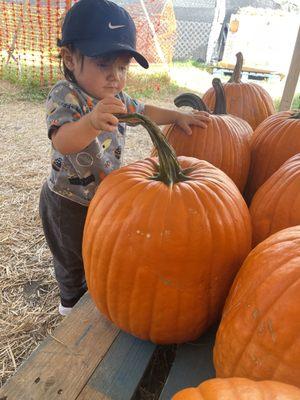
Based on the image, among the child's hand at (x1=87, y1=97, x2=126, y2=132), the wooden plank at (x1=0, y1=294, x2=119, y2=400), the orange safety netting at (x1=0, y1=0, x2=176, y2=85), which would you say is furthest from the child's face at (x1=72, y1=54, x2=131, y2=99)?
the orange safety netting at (x1=0, y1=0, x2=176, y2=85)

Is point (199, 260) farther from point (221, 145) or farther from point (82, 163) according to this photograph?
point (82, 163)

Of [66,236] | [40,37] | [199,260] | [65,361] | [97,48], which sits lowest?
[66,236]

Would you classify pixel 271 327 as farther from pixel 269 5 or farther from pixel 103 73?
pixel 269 5

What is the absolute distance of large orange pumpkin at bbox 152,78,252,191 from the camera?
3.80ft

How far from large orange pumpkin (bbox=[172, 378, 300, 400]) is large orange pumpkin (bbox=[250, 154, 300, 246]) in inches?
18.5

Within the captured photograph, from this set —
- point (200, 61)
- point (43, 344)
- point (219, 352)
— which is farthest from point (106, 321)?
point (200, 61)

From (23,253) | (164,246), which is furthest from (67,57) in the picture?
(23,253)

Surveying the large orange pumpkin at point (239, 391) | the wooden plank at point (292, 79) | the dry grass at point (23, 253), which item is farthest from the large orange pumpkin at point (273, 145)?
the dry grass at point (23, 253)

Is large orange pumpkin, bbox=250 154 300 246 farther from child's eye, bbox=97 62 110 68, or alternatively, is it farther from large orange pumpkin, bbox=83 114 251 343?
child's eye, bbox=97 62 110 68

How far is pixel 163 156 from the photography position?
0.80 m

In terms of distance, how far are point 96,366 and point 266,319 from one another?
45 centimetres

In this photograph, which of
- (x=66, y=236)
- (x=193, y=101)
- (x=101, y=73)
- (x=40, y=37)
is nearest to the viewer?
(x=101, y=73)

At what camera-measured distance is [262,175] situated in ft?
4.01

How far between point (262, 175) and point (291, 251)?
2.07ft
